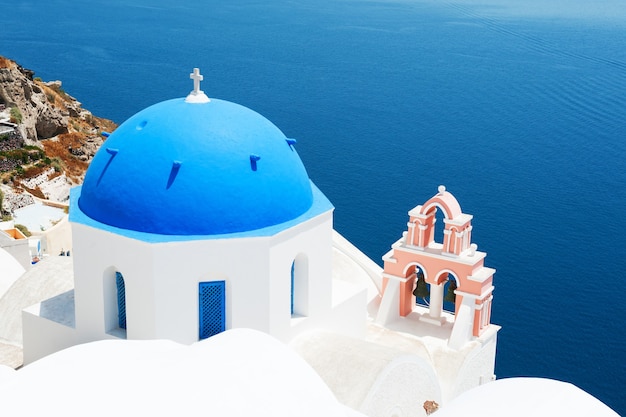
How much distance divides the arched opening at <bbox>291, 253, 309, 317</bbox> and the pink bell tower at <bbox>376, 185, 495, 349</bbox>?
9.83 ft

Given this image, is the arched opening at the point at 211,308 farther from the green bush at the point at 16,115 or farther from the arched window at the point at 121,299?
the green bush at the point at 16,115

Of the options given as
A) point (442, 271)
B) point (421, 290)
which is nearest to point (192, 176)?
point (442, 271)

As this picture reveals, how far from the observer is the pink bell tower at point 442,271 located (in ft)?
42.0

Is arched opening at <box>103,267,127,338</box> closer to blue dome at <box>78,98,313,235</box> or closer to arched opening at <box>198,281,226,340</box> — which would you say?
blue dome at <box>78,98,313,235</box>

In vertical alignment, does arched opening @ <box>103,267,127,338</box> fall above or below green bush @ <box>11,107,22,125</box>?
above

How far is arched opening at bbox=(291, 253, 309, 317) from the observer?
10484 mm

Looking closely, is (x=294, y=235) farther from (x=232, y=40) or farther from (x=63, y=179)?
(x=232, y=40)

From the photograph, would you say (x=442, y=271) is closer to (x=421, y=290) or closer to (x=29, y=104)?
(x=421, y=290)

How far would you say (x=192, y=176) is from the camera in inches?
377

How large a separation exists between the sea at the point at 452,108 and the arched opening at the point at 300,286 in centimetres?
1205

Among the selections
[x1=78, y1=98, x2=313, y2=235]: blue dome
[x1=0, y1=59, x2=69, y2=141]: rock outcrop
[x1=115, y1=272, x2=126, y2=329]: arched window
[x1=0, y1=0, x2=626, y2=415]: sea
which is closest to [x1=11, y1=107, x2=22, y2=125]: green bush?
[x1=0, y1=59, x2=69, y2=141]: rock outcrop

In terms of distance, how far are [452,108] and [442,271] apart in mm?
32937

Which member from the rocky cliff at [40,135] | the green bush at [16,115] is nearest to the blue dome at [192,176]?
the rocky cliff at [40,135]

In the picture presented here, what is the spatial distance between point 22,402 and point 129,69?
49314mm
